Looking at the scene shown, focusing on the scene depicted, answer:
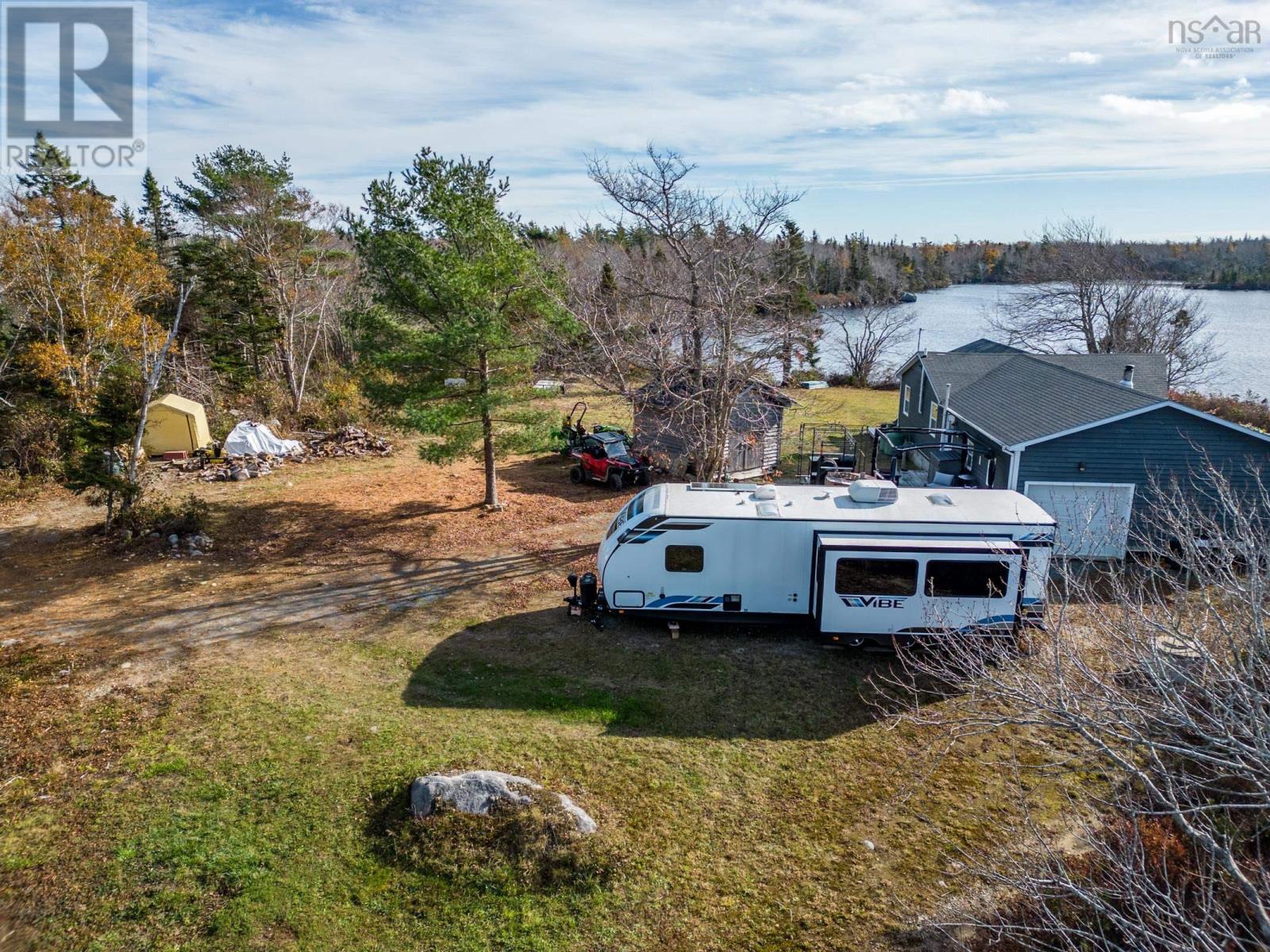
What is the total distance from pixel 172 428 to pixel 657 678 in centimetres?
2045

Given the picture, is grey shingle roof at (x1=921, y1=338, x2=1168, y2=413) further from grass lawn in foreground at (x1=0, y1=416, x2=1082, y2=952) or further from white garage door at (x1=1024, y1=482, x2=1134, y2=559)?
grass lawn in foreground at (x1=0, y1=416, x2=1082, y2=952)

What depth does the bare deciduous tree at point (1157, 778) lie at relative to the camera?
176 inches

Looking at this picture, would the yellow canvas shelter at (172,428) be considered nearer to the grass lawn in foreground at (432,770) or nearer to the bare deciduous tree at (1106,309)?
the grass lawn in foreground at (432,770)

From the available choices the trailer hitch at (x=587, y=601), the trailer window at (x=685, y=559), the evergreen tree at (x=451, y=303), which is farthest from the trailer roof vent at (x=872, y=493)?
the evergreen tree at (x=451, y=303)

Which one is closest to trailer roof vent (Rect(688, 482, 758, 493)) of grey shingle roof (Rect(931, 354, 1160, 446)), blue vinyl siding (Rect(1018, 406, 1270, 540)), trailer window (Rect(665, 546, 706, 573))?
trailer window (Rect(665, 546, 706, 573))

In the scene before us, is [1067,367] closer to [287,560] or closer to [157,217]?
[287,560]

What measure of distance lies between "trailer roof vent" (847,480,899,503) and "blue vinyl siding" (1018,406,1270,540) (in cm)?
507

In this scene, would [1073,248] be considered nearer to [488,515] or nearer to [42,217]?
[488,515]

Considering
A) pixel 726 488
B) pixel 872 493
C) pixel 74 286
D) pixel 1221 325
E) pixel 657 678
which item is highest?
pixel 1221 325

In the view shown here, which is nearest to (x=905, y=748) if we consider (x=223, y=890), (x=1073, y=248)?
(x=223, y=890)

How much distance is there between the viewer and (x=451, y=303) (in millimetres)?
17016

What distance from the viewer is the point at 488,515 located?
19391 mm

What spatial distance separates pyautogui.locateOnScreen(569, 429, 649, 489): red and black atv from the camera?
21906 mm

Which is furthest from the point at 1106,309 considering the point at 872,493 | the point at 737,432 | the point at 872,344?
the point at 872,493
